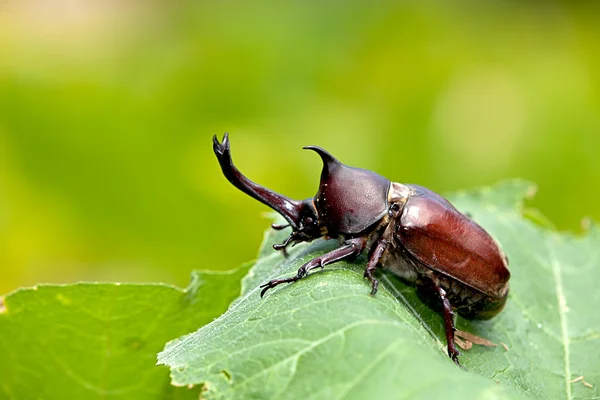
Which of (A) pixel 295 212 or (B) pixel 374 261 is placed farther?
(A) pixel 295 212

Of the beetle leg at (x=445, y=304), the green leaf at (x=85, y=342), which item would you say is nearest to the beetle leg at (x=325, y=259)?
the beetle leg at (x=445, y=304)

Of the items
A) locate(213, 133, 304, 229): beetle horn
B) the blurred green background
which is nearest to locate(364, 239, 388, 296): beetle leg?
locate(213, 133, 304, 229): beetle horn

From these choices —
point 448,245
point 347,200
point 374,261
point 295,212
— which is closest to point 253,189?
point 295,212

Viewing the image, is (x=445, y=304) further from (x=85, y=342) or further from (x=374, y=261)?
(x=85, y=342)

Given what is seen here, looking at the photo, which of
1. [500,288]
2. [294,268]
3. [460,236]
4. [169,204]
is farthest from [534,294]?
[169,204]

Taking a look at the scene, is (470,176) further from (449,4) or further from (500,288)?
(449,4)

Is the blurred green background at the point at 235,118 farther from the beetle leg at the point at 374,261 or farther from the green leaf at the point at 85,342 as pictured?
the beetle leg at the point at 374,261
